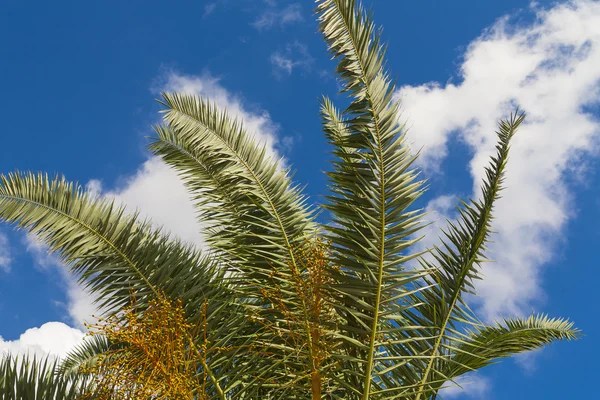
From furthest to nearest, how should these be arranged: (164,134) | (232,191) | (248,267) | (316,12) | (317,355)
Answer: (164,134) → (232,191) → (248,267) → (317,355) → (316,12)

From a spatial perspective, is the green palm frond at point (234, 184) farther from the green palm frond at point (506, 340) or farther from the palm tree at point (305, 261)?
the green palm frond at point (506, 340)


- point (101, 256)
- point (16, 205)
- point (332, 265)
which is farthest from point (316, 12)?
point (16, 205)

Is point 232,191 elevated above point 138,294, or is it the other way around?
point 232,191

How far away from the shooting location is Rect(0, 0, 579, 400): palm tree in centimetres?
491

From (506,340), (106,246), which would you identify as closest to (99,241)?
(106,246)

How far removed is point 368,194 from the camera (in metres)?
4.96

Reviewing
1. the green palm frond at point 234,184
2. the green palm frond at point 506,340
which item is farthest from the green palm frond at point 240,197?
the green palm frond at point 506,340

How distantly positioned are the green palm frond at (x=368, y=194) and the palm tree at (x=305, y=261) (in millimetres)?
12

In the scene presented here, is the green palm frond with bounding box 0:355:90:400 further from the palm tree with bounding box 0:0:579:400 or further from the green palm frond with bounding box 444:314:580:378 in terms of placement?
the green palm frond with bounding box 444:314:580:378

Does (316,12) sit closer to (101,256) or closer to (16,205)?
(101,256)

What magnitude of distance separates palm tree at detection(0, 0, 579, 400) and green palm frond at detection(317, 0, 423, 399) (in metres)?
0.01

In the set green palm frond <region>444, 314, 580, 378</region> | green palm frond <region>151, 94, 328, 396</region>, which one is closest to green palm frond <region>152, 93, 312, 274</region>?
green palm frond <region>151, 94, 328, 396</region>

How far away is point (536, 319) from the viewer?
7.60m

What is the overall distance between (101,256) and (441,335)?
11.2 feet
